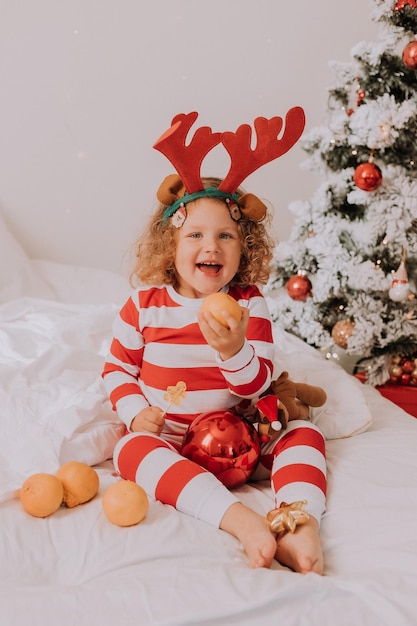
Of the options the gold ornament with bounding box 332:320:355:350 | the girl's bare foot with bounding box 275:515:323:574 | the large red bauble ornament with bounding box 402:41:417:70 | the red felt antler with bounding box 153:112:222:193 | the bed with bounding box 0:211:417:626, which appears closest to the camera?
Result: the bed with bounding box 0:211:417:626

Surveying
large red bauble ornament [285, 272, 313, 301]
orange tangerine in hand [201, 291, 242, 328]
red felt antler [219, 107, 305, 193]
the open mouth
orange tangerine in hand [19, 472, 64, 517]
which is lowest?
orange tangerine in hand [19, 472, 64, 517]

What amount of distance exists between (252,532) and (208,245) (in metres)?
0.52

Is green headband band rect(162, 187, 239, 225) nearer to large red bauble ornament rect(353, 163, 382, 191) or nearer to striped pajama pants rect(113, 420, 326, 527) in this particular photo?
striped pajama pants rect(113, 420, 326, 527)

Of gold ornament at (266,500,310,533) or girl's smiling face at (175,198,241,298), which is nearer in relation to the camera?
gold ornament at (266,500,310,533)

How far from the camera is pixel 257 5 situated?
216 centimetres

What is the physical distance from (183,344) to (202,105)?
1.29 metres

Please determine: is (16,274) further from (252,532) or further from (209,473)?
(252,532)

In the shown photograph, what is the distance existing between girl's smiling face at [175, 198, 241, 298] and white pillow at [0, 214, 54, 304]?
0.95m

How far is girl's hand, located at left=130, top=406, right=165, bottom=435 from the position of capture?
1.12 m

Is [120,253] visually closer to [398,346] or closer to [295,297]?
[295,297]

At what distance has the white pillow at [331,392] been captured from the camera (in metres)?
1.27

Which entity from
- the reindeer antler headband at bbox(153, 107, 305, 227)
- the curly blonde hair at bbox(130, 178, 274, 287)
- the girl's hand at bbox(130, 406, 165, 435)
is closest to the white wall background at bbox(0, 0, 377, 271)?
the curly blonde hair at bbox(130, 178, 274, 287)

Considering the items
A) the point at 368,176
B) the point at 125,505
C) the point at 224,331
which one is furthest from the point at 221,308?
the point at 368,176

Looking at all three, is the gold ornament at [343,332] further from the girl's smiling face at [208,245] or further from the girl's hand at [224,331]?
the girl's hand at [224,331]
